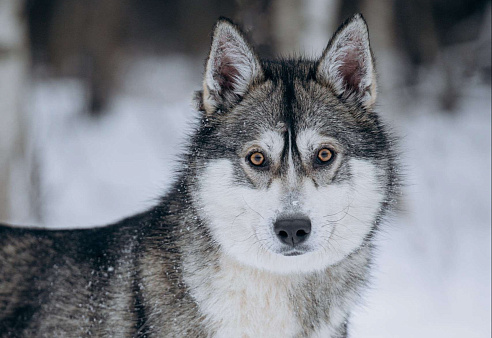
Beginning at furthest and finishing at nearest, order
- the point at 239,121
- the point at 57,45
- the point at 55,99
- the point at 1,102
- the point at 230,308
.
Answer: the point at 57,45, the point at 55,99, the point at 1,102, the point at 239,121, the point at 230,308

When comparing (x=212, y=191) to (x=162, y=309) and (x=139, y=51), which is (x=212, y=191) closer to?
(x=162, y=309)

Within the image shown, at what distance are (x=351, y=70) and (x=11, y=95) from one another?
497cm

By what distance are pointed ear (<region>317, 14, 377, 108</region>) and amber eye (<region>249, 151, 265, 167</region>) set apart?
21.9 inches

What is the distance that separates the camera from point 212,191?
269cm

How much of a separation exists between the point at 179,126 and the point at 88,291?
7822 mm

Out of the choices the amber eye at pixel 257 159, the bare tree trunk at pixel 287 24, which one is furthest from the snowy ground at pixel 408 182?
the bare tree trunk at pixel 287 24

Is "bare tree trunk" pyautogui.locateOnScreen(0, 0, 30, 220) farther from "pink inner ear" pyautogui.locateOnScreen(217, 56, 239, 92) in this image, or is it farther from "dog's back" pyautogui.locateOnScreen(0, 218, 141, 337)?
"pink inner ear" pyautogui.locateOnScreen(217, 56, 239, 92)

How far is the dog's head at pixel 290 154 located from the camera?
2547 mm

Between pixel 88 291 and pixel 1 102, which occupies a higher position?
pixel 88 291

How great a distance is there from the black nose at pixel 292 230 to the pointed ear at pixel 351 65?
836 mm

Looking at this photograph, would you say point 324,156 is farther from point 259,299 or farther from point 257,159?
point 259,299

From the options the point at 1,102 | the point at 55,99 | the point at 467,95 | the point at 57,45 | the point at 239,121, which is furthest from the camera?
the point at 57,45

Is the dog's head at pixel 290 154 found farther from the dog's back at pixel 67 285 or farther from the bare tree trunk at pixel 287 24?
the bare tree trunk at pixel 287 24

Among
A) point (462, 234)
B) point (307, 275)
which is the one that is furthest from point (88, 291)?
point (462, 234)
